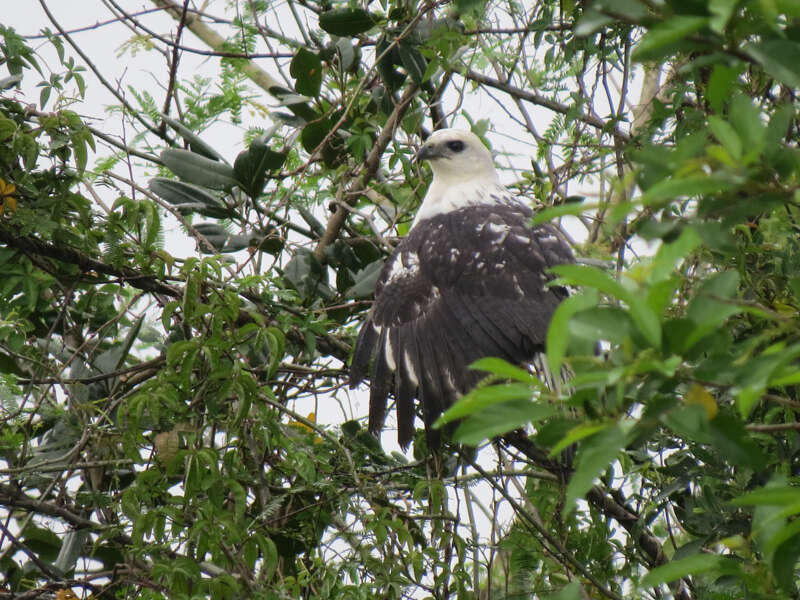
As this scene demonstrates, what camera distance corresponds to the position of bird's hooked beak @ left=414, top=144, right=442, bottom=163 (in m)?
4.15

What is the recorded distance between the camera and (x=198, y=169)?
3.45 m

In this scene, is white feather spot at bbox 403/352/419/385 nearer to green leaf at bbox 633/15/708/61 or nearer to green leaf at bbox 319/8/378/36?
green leaf at bbox 319/8/378/36

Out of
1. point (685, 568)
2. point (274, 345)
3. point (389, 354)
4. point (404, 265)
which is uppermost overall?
point (404, 265)

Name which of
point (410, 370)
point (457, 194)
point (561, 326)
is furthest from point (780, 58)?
point (457, 194)

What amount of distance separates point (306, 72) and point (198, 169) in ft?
1.87

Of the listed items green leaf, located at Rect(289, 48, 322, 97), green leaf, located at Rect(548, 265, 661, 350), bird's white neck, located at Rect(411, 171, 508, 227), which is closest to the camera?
green leaf, located at Rect(548, 265, 661, 350)

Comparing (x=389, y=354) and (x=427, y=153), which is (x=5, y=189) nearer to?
(x=389, y=354)

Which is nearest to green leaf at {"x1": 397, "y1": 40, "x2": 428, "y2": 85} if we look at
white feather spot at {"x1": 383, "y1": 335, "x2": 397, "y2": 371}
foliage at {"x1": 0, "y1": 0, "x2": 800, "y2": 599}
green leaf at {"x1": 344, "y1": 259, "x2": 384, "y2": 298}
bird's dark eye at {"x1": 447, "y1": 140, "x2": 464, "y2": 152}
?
foliage at {"x1": 0, "y1": 0, "x2": 800, "y2": 599}

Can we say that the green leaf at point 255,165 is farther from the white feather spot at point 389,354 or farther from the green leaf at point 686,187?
the green leaf at point 686,187

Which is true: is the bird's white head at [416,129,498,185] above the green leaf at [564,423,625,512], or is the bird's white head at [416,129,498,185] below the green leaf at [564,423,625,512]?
above

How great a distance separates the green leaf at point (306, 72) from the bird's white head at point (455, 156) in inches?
28.3

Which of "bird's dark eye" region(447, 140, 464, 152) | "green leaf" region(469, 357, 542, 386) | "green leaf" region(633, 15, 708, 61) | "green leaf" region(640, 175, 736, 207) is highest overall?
"bird's dark eye" region(447, 140, 464, 152)

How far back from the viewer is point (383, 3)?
11.6 feet

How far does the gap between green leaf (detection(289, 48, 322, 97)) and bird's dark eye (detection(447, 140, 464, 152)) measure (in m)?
0.91
